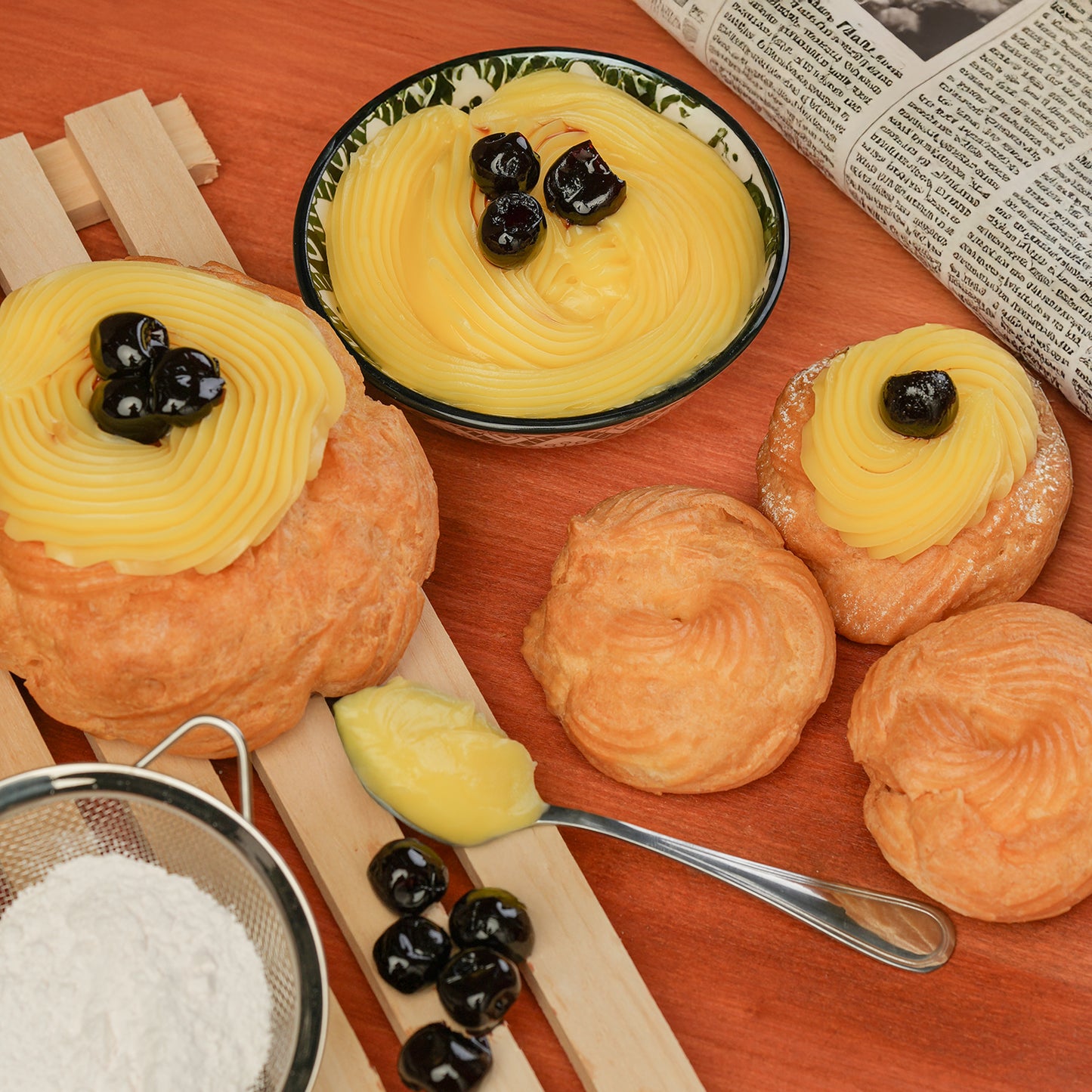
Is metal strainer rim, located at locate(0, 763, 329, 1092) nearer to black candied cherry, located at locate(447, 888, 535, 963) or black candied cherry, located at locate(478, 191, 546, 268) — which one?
black candied cherry, located at locate(447, 888, 535, 963)

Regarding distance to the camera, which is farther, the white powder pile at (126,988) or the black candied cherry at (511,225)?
the black candied cherry at (511,225)

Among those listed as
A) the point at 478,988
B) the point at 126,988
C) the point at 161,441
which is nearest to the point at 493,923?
the point at 478,988

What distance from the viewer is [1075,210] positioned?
2434mm

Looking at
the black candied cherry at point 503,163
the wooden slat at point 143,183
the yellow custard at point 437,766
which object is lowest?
the yellow custard at point 437,766

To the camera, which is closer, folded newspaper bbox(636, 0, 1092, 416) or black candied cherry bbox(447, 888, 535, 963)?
black candied cherry bbox(447, 888, 535, 963)

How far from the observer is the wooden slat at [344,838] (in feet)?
5.93

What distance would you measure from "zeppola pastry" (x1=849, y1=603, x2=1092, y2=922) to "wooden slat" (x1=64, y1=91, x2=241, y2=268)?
1.52 metres

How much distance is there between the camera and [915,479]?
78.2 inches

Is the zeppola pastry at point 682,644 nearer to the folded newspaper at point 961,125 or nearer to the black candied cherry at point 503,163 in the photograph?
the black candied cherry at point 503,163

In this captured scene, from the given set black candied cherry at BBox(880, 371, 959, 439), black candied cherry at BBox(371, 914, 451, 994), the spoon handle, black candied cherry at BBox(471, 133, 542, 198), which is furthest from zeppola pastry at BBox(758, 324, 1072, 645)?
black candied cherry at BBox(371, 914, 451, 994)

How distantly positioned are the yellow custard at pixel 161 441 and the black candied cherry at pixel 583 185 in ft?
1.89

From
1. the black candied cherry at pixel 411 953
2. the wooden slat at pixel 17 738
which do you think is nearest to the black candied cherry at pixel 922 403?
the black candied cherry at pixel 411 953

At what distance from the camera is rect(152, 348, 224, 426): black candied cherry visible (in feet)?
5.55

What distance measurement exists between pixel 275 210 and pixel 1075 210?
165 cm
